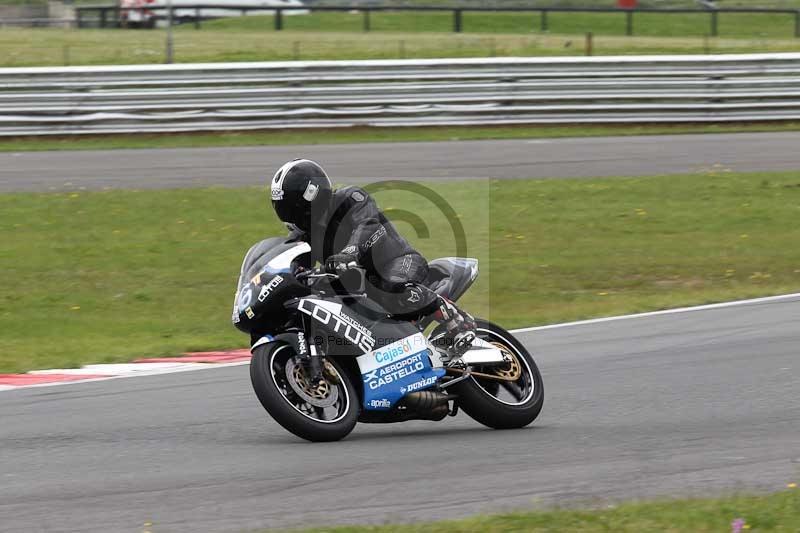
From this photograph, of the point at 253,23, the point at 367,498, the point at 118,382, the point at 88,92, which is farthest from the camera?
the point at 253,23

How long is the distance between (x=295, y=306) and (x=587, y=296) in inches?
229

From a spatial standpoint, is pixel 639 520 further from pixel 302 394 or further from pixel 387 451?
pixel 302 394

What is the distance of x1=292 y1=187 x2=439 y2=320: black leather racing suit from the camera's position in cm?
665

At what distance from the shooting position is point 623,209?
51.4 feet

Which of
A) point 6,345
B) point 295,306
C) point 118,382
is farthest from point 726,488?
point 6,345

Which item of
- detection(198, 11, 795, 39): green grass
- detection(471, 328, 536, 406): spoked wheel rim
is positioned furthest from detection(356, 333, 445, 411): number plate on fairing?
detection(198, 11, 795, 39): green grass

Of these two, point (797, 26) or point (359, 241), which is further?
point (797, 26)

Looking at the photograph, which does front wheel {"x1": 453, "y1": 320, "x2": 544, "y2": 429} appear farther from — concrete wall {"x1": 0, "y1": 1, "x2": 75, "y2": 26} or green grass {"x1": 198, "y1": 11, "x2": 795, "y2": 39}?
concrete wall {"x1": 0, "y1": 1, "x2": 75, "y2": 26}

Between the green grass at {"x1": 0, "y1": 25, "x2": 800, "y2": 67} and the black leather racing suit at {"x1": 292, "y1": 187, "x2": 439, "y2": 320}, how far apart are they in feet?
64.1

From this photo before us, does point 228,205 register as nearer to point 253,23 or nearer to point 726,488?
point 726,488

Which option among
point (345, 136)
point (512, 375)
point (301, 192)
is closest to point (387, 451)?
point (512, 375)

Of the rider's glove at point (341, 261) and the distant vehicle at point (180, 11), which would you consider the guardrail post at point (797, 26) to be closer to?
the distant vehicle at point (180, 11)

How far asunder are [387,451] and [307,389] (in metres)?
0.55

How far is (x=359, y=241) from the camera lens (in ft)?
21.6
